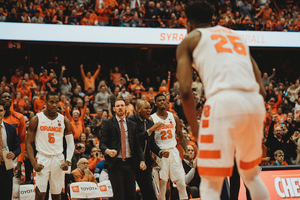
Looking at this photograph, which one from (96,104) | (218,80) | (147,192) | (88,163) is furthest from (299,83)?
(218,80)

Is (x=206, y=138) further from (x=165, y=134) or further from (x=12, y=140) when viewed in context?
(x=165, y=134)

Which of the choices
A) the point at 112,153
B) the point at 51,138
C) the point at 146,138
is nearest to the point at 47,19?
the point at 51,138

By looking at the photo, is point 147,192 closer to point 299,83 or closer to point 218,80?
point 218,80

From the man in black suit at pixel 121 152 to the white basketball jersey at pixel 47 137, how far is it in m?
0.82

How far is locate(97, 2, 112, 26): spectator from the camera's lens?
16688 millimetres

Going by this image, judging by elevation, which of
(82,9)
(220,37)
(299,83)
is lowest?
(220,37)

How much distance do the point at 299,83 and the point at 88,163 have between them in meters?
12.9

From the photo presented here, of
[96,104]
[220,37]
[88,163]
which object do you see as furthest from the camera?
[96,104]

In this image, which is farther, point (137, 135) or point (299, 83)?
point (299, 83)

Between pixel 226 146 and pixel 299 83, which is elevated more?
pixel 299 83

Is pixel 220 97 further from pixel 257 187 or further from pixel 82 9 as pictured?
pixel 82 9

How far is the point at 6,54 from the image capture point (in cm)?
1798

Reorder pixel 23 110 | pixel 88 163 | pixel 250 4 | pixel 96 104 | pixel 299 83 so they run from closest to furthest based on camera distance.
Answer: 1. pixel 88 163
2. pixel 23 110
3. pixel 96 104
4. pixel 299 83
5. pixel 250 4

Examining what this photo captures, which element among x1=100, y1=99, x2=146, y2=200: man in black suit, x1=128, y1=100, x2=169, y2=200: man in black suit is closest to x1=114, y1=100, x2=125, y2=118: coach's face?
x1=100, y1=99, x2=146, y2=200: man in black suit
